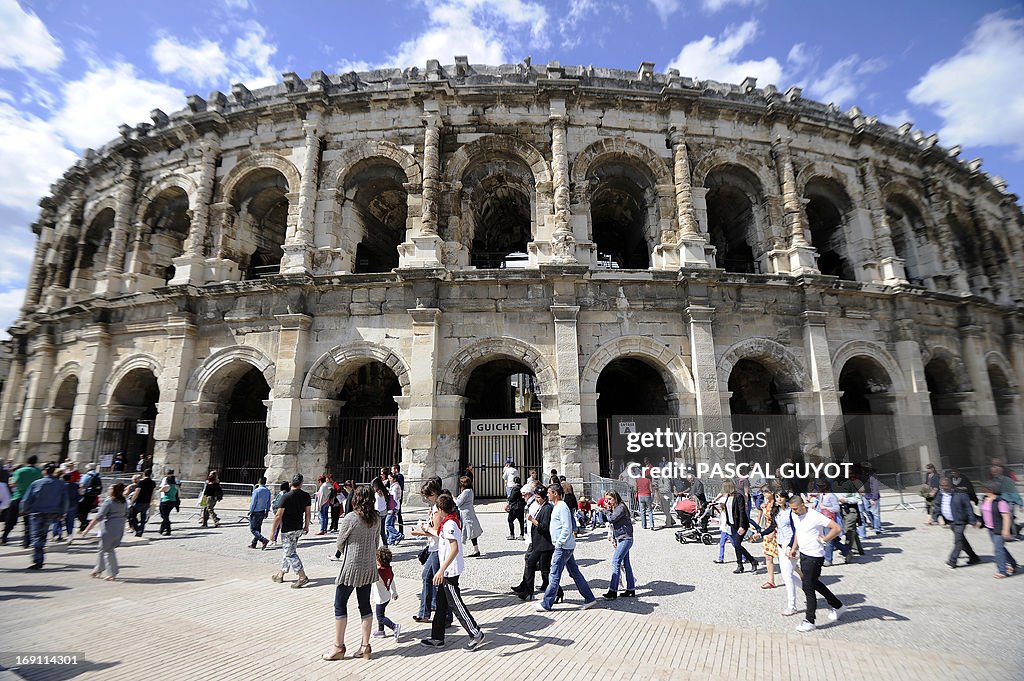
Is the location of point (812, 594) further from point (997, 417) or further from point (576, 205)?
point (997, 417)

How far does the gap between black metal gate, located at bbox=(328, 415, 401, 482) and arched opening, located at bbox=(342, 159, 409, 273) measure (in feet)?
17.2

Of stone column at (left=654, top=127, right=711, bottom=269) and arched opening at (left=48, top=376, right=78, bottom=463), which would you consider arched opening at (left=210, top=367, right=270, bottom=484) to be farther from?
stone column at (left=654, top=127, right=711, bottom=269)

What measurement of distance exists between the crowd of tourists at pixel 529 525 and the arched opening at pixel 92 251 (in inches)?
440

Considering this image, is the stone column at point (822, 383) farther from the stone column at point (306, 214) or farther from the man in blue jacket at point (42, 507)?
the man in blue jacket at point (42, 507)

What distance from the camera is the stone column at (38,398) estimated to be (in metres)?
15.4

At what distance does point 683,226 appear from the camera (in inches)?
525

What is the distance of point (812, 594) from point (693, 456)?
743cm

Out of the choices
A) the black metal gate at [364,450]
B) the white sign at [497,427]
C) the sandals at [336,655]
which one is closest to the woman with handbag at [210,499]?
the black metal gate at [364,450]

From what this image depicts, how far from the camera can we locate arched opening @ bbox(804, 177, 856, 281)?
15.7 meters

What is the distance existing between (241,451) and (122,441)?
401cm

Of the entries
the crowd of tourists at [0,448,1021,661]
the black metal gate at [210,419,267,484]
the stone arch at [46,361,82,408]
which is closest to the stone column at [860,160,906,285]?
the crowd of tourists at [0,448,1021,661]

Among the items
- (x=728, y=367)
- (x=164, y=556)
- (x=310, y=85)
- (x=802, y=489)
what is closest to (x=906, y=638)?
(x=802, y=489)

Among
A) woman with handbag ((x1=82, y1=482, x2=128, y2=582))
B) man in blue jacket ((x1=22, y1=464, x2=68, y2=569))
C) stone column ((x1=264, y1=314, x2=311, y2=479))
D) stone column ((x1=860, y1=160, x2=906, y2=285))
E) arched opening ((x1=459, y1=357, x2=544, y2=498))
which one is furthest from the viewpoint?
stone column ((x1=860, y1=160, x2=906, y2=285))

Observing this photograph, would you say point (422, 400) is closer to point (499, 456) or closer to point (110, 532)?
point (499, 456)
